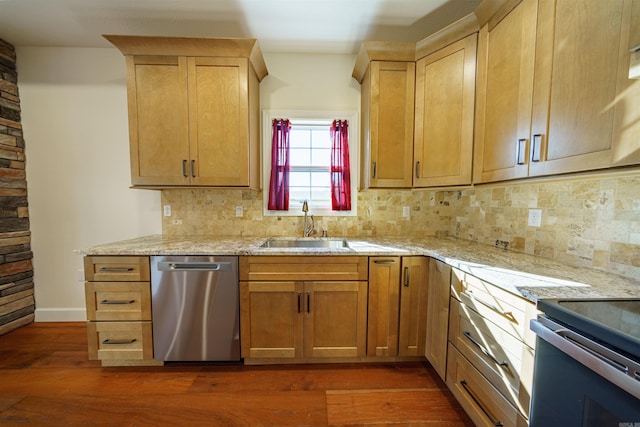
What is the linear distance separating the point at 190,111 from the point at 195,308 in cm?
155

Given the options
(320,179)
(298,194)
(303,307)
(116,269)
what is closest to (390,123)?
(320,179)

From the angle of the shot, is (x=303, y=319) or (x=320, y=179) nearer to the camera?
(x=303, y=319)

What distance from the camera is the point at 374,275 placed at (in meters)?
1.81

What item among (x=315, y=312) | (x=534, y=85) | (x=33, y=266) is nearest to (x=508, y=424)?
(x=315, y=312)

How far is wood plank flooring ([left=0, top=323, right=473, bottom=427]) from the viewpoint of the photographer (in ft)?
4.72

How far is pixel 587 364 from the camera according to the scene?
718mm

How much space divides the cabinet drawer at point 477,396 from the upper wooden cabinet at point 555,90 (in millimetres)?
1100

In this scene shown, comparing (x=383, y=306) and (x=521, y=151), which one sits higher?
(x=521, y=151)

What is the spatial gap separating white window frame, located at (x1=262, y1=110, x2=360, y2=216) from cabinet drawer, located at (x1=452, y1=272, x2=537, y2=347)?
1.24m

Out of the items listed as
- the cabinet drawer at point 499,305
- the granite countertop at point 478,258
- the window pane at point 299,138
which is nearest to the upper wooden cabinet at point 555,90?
the granite countertop at point 478,258

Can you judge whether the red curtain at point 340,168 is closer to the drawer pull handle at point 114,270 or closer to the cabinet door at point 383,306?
the cabinet door at point 383,306

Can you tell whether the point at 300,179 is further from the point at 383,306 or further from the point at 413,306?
the point at 413,306

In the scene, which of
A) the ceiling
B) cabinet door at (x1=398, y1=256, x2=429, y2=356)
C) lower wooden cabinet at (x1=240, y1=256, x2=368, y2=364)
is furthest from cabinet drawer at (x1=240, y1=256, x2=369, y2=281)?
the ceiling

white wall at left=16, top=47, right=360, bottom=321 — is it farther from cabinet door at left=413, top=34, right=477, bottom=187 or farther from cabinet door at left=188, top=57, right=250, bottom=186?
cabinet door at left=413, top=34, right=477, bottom=187
